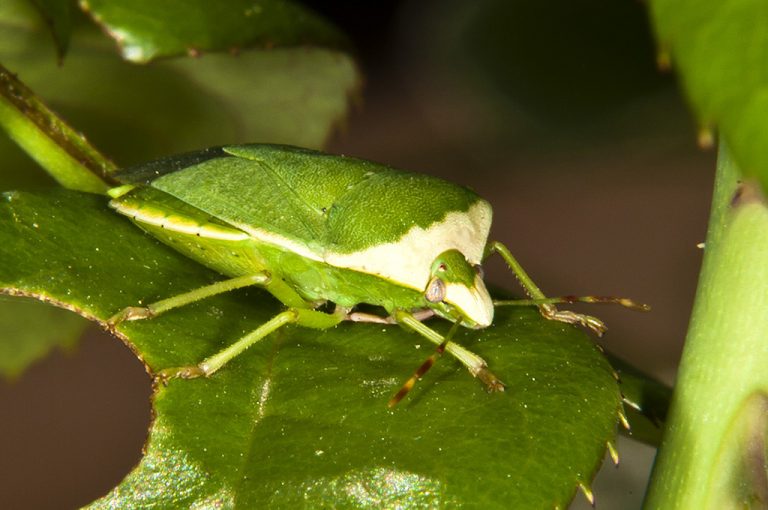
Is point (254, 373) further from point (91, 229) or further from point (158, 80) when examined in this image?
point (158, 80)

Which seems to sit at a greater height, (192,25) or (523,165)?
(192,25)

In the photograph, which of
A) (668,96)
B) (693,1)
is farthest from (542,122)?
(693,1)

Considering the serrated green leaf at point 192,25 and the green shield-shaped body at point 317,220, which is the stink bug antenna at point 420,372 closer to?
the green shield-shaped body at point 317,220

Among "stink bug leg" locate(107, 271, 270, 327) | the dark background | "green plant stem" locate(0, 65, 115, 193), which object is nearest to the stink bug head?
"stink bug leg" locate(107, 271, 270, 327)

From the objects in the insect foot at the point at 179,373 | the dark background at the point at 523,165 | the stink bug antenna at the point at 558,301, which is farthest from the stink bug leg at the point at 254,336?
the dark background at the point at 523,165

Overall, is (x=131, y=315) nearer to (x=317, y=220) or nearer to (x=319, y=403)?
(x=319, y=403)

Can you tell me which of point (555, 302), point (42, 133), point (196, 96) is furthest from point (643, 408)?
point (196, 96)

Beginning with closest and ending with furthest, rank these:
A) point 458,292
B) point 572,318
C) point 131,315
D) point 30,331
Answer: point 131,315
point 458,292
point 572,318
point 30,331

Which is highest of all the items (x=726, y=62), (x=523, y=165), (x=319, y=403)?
(x=726, y=62)
